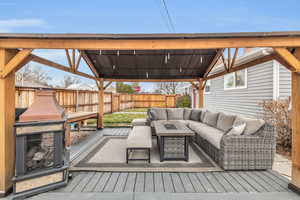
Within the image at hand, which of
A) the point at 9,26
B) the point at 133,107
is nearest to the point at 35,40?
the point at 9,26

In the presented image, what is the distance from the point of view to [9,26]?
8984mm

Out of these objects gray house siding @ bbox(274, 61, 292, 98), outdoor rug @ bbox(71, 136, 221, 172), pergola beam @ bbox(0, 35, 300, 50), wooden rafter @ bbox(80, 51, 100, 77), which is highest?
wooden rafter @ bbox(80, 51, 100, 77)

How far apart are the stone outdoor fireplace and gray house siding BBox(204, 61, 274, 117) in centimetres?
595

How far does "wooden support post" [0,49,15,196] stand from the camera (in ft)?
7.48

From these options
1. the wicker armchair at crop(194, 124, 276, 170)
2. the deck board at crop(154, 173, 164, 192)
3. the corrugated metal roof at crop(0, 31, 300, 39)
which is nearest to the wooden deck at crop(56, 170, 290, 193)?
the deck board at crop(154, 173, 164, 192)

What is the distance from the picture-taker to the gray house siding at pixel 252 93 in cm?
510

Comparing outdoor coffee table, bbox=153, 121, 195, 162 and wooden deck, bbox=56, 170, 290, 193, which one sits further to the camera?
outdoor coffee table, bbox=153, 121, 195, 162

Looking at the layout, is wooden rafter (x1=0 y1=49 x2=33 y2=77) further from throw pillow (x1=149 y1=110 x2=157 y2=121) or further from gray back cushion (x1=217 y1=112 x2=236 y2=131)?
gray back cushion (x1=217 y1=112 x2=236 y2=131)

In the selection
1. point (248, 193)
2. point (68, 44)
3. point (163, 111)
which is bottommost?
point (248, 193)

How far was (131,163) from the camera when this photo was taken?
133 inches

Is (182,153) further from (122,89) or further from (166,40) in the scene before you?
(122,89)

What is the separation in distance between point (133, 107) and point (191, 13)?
35.6 feet

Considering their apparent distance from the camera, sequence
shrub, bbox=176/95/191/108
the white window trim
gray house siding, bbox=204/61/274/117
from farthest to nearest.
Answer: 1. shrub, bbox=176/95/191/108
2. gray house siding, bbox=204/61/274/117
3. the white window trim

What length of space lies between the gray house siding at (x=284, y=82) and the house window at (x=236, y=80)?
146 cm
